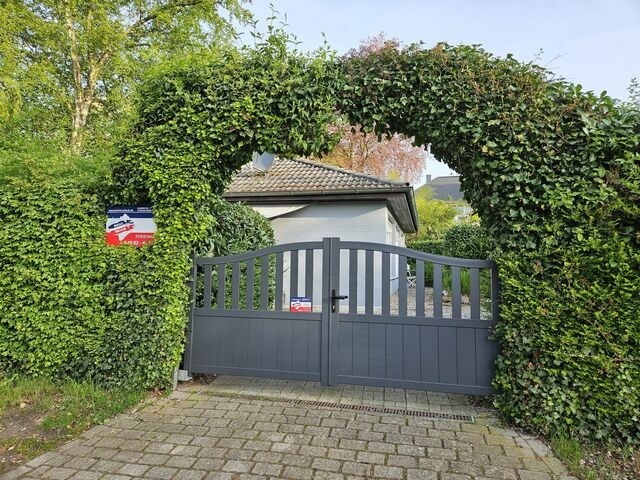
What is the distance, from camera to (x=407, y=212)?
41.6 feet

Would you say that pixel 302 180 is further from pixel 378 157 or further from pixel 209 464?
pixel 378 157

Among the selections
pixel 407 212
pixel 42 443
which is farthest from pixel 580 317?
pixel 407 212

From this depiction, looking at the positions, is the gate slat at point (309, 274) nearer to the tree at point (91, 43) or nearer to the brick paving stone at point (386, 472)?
the brick paving stone at point (386, 472)

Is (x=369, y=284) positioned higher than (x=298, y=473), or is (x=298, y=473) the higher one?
(x=369, y=284)

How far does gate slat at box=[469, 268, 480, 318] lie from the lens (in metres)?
3.70

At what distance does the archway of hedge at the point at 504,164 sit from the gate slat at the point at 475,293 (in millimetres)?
269

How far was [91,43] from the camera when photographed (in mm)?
11023

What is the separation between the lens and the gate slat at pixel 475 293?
370 cm

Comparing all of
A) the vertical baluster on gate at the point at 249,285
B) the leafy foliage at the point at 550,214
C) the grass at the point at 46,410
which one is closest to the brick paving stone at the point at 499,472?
the leafy foliage at the point at 550,214

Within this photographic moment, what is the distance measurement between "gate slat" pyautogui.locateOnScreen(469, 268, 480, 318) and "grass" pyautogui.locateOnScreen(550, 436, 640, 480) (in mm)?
1183

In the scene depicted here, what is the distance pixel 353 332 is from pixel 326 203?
6.23 metres

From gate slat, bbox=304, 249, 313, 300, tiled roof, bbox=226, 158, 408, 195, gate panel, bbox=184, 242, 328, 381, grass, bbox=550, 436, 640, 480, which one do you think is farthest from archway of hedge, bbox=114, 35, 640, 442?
tiled roof, bbox=226, 158, 408, 195

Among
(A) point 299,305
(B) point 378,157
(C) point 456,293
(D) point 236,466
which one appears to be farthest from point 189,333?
(B) point 378,157

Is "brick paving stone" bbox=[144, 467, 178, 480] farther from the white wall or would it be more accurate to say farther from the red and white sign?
the white wall
